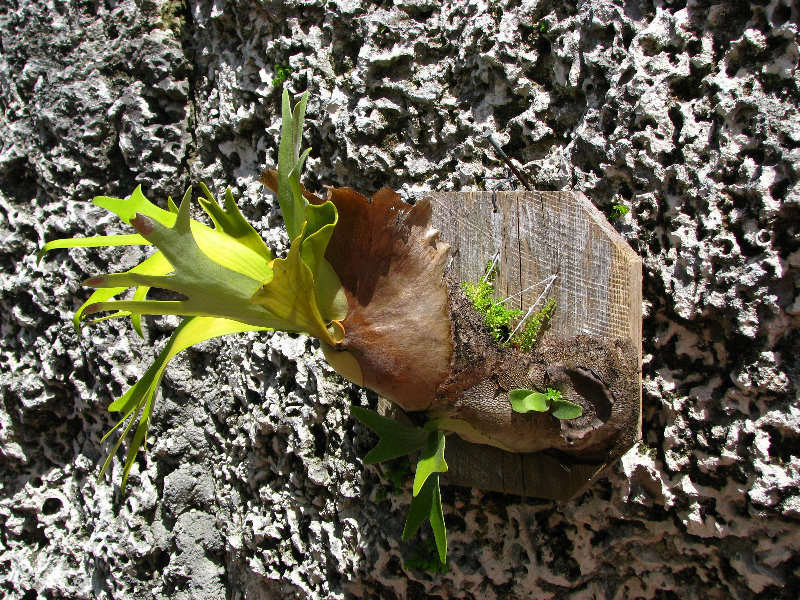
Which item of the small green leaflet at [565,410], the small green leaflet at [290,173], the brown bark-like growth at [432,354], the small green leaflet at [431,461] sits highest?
the small green leaflet at [290,173]

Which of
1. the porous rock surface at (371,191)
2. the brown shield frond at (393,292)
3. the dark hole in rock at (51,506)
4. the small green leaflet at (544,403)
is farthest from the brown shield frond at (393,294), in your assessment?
the dark hole in rock at (51,506)

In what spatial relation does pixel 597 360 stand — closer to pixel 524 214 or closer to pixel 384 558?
pixel 524 214

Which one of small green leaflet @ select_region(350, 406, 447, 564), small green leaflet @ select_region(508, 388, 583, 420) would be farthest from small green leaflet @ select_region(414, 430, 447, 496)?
small green leaflet @ select_region(508, 388, 583, 420)

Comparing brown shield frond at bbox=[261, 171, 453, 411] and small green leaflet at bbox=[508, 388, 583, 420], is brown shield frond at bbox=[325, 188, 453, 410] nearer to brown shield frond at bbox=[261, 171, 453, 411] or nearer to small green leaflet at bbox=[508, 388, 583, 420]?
brown shield frond at bbox=[261, 171, 453, 411]

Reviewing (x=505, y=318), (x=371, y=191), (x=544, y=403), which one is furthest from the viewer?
(x=371, y=191)

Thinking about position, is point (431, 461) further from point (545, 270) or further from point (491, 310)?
point (545, 270)

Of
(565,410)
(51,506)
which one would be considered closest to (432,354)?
(565,410)

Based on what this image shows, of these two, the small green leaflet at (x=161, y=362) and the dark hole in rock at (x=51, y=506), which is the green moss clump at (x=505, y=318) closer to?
the small green leaflet at (x=161, y=362)
